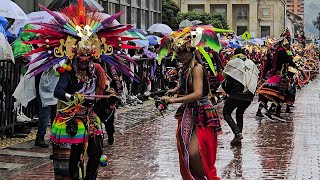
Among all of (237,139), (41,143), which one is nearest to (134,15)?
(237,139)

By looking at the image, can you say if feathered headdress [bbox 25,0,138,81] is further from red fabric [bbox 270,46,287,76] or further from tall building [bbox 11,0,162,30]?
tall building [bbox 11,0,162,30]

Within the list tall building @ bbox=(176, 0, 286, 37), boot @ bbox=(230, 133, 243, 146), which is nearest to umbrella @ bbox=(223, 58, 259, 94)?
boot @ bbox=(230, 133, 243, 146)

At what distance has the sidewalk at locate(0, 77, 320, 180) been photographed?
8828 millimetres

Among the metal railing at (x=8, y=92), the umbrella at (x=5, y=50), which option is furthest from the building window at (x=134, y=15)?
the umbrella at (x=5, y=50)

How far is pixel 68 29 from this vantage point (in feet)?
22.9

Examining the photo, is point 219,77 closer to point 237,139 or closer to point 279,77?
point 279,77

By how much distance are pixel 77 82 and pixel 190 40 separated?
1.29m

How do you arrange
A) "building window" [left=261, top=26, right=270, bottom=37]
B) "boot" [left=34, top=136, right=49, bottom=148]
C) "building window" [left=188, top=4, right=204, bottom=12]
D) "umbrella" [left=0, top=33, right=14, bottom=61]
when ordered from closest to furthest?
"boot" [left=34, top=136, right=49, bottom=148] → "umbrella" [left=0, top=33, right=14, bottom=61] → "building window" [left=188, top=4, right=204, bottom=12] → "building window" [left=261, top=26, right=270, bottom=37]

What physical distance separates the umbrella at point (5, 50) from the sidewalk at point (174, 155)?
1482 mm

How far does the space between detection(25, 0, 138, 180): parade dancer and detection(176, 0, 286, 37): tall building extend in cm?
8944

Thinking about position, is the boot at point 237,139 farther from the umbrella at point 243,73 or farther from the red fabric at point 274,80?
the red fabric at point 274,80

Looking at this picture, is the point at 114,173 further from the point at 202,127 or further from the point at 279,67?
the point at 279,67

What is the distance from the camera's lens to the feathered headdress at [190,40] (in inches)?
282

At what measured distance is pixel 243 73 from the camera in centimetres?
1202
